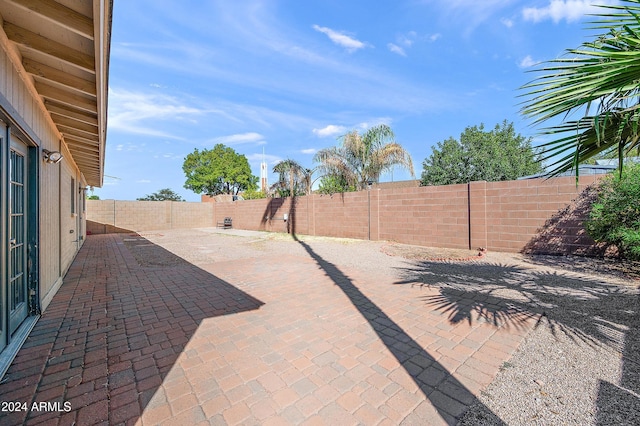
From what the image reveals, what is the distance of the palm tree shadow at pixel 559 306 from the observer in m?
1.98

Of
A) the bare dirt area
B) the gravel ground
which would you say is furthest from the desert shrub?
the bare dirt area

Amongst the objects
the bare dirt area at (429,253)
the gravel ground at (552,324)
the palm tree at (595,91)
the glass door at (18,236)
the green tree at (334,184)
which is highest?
the green tree at (334,184)

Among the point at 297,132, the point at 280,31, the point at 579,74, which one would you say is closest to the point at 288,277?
the point at 579,74

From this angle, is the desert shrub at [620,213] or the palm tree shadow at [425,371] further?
the desert shrub at [620,213]

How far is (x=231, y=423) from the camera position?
1721 millimetres

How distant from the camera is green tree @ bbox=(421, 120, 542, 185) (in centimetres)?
1507

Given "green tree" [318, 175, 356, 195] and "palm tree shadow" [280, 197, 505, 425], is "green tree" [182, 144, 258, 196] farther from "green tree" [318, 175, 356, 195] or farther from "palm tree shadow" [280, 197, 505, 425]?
"palm tree shadow" [280, 197, 505, 425]

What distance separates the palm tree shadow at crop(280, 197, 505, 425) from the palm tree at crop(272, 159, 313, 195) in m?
12.8

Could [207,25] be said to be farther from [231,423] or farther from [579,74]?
[231,423]

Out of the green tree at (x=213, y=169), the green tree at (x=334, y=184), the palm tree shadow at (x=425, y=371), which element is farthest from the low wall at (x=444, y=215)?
the green tree at (x=213, y=169)

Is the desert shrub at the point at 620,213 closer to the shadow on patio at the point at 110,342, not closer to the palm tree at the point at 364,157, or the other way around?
the shadow on patio at the point at 110,342

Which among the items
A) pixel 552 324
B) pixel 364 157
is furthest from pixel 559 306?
pixel 364 157

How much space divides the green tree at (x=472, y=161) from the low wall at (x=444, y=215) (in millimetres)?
6830

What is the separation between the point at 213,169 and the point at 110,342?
33697mm
